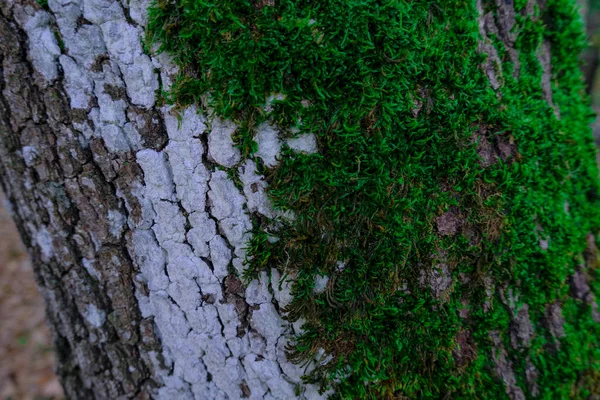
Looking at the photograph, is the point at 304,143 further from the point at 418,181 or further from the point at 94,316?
the point at 94,316

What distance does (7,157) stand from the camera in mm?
1267

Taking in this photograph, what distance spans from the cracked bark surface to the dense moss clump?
0.09 meters

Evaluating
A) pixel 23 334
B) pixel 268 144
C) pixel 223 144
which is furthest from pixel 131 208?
pixel 23 334

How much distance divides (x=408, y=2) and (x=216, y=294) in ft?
3.16

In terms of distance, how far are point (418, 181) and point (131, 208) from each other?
2.77ft

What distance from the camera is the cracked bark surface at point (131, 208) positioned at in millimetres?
1018

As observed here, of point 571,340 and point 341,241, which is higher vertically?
point 341,241

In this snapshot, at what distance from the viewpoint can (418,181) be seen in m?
1.04

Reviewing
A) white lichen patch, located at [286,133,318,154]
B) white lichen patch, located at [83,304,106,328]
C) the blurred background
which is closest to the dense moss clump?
white lichen patch, located at [286,133,318,154]

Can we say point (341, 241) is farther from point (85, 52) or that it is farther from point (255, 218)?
point (85, 52)

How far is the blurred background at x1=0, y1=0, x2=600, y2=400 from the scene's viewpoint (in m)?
3.18

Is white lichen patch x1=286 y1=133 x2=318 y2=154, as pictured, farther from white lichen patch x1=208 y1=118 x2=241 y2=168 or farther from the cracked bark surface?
white lichen patch x1=208 y1=118 x2=241 y2=168

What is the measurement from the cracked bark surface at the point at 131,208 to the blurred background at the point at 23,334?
5.89 feet

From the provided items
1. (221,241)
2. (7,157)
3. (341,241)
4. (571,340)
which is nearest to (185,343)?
(221,241)
